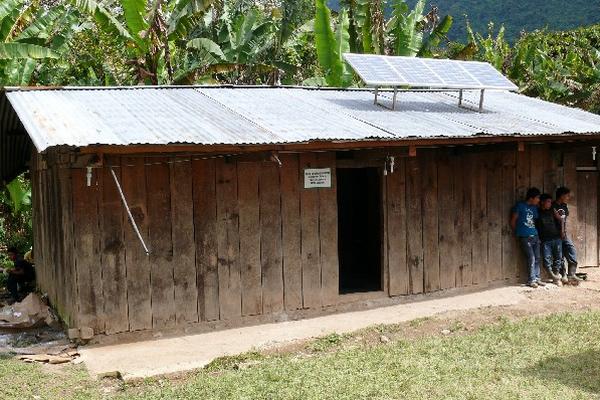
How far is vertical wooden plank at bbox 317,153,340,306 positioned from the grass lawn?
1.30 m

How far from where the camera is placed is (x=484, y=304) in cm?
952

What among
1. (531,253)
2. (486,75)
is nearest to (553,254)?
(531,253)

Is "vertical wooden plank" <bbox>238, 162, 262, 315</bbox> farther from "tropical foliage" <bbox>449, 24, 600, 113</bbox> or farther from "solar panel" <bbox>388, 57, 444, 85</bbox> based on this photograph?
"tropical foliage" <bbox>449, 24, 600, 113</bbox>

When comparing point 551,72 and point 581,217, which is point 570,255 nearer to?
point 581,217

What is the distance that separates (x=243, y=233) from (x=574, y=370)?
4.00 meters

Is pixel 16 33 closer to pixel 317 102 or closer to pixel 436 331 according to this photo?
pixel 317 102

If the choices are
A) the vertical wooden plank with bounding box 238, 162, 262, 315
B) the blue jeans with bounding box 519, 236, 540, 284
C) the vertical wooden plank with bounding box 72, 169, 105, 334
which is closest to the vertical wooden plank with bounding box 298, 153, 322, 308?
the vertical wooden plank with bounding box 238, 162, 262, 315

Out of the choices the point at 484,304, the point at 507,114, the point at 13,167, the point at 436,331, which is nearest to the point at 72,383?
the point at 436,331

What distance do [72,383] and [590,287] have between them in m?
7.75

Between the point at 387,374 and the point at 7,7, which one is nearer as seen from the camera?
the point at 387,374

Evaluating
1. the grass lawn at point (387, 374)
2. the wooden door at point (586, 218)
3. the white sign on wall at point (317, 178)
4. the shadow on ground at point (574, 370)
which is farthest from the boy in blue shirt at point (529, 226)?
the shadow on ground at point (574, 370)

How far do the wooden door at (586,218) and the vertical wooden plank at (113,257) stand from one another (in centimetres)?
754

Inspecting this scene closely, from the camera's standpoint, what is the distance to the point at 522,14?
38750mm

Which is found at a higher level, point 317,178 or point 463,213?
point 317,178
